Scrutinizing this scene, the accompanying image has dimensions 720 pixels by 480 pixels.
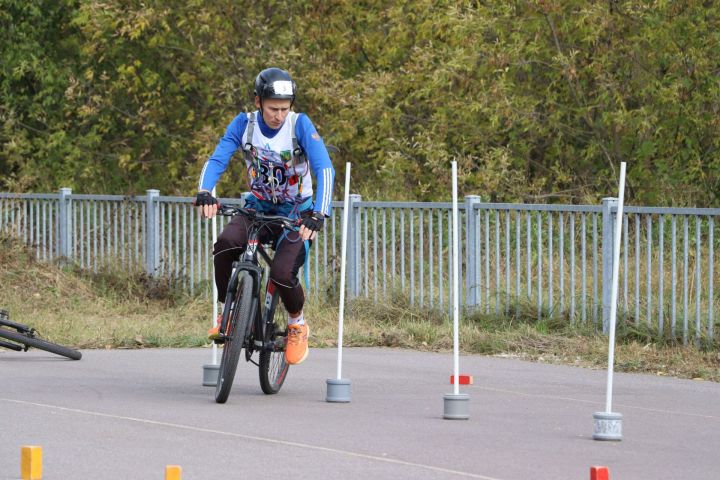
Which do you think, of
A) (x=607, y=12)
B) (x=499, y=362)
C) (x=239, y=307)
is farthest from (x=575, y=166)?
(x=239, y=307)

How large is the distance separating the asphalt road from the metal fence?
1.28 meters

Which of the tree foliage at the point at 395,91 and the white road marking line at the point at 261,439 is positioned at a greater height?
the tree foliage at the point at 395,91

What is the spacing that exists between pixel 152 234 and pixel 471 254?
15.2ft

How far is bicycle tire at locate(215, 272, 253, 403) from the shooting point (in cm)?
934

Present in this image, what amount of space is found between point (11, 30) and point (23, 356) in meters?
14.6

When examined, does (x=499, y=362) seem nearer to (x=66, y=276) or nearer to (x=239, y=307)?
(x=239, y=307)

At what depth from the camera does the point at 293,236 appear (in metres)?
10.0

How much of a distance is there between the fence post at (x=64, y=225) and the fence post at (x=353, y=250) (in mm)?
4315

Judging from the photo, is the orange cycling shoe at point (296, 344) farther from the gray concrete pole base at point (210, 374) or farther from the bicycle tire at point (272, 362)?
the gray concrete pole base at point (210, 374)

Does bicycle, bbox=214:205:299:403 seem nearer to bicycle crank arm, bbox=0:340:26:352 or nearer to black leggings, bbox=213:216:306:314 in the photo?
black leggings, bbox=213:216:306:314

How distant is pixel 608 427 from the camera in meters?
8.48

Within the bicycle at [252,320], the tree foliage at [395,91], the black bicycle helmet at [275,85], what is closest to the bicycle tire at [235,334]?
the bicycle at [252,320]

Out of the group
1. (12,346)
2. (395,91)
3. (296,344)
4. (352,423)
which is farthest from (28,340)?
(395,91)

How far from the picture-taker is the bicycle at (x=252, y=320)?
9445 millimetres
